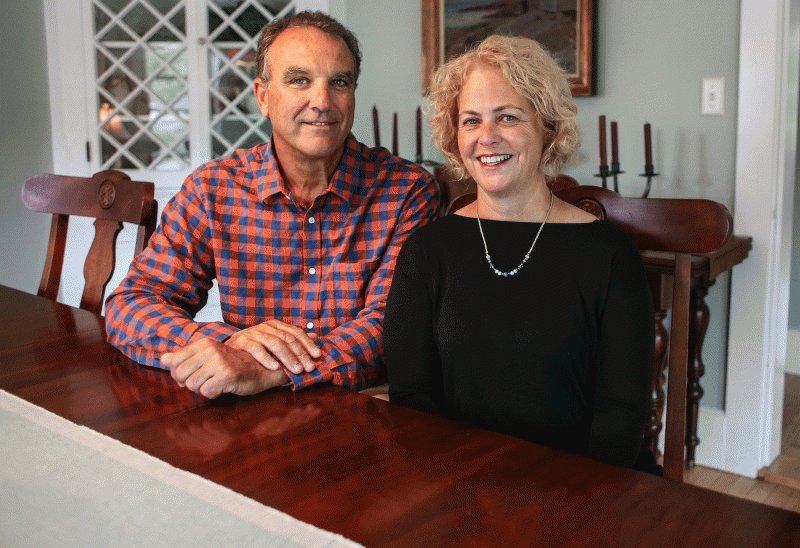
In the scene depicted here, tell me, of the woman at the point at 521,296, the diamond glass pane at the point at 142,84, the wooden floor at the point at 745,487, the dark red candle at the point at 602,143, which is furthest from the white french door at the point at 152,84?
the wooden floor at the point at 745,487

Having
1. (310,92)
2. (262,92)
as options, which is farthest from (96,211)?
(310,92)

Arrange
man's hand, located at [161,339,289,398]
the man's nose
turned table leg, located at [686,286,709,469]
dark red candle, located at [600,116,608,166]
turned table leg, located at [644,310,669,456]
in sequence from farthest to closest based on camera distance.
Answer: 1. dark red candle, located at [600,116,608,166]
2. turned table leg, located at [686,286,709,469]
3. turned table leg, located at [644,310,669,456]
4. the man's nose
5. man's hand, located at [161,339,289,398]

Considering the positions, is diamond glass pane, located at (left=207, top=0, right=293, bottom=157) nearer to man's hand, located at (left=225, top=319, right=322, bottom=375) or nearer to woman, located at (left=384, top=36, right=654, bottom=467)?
woman, located at (left=384, top=36, right=654, bottom=467)

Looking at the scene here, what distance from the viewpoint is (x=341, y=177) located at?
143 centimetres

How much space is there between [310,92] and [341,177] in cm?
18

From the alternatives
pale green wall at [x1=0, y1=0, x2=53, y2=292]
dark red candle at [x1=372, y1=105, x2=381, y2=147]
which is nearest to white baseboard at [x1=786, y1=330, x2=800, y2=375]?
dark red candle at [x1=372, y1=105, x2=381, y2=147]

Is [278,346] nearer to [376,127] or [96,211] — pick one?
[96,211]

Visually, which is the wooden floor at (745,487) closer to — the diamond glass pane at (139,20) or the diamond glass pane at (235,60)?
the diamond glass pane at (235,60)

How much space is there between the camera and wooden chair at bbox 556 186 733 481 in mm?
1164

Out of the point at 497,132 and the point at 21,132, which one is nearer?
the point at 497,132

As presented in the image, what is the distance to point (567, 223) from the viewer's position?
1212 mm

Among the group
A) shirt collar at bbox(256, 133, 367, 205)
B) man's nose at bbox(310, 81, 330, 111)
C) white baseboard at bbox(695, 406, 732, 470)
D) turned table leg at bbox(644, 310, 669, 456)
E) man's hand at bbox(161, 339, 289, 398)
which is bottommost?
white baseboard at bbox(695, 406, 732, 470)

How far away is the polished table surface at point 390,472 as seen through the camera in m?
0.62

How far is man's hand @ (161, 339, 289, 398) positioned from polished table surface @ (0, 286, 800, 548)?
19mm
